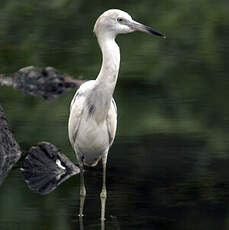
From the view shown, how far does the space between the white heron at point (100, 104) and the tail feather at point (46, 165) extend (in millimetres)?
596

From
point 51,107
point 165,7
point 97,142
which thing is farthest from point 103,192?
point 165,7

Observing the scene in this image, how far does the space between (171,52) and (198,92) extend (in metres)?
1.35

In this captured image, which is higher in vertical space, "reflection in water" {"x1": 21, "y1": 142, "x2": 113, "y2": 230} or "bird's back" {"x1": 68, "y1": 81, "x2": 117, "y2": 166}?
"bird's back" {"x1": 68, "y1": 81, "x2": 117, "y2": 166}

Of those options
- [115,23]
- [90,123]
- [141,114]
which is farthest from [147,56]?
[115,23]

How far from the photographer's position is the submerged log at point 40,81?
1005 centimetres

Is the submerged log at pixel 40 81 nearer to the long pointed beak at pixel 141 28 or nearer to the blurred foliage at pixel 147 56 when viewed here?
the blurred foliage at pixel 147 56

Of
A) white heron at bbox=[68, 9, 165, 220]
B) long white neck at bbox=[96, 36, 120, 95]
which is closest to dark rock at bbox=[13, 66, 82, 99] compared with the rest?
white heron at bbox=[68, 9, 165, 220]

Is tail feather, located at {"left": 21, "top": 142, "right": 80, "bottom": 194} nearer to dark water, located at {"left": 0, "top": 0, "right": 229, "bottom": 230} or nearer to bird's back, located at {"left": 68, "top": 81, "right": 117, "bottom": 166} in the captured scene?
dark water, located at {"left": 0, "top": 0, "right": 229, "bottom": 230}

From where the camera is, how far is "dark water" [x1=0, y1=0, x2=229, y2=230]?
20.0 feet

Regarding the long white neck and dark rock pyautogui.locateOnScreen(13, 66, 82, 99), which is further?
dark rock pyautogui.locateOnScreen(13, 66, 82, 99)

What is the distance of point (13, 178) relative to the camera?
6.80 m

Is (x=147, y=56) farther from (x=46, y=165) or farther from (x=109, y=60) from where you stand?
(x=109, y=60)

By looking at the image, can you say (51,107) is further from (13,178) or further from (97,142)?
(97,142)

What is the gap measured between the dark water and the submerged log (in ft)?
0.71
